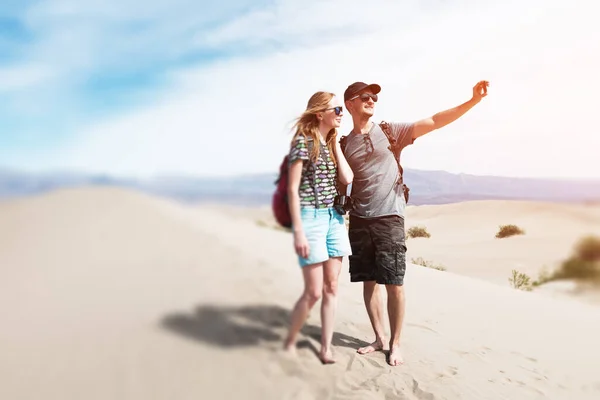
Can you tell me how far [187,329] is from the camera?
5.02m

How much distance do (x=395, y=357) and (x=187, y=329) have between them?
1776 mm

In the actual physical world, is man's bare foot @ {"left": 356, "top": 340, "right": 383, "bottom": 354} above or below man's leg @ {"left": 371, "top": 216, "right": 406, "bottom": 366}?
below

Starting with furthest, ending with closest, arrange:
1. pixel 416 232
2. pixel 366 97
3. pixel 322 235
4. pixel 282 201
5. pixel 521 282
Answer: pixel 416 232 < pixel 521 282 < pixel 366 97 < pixel 322 235 < pixel 282 201

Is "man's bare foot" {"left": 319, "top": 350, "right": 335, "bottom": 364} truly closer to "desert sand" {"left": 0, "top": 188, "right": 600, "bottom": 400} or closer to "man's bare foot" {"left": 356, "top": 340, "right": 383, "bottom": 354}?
"desert sand" {"left": 0, "top": 188, "right": 600, "bottom": 400}

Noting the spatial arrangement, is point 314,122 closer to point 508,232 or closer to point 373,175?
point 373,175

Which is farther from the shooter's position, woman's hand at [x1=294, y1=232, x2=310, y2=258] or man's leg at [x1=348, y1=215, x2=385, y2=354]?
man's leg at [x1=348, y1=215, x2=385, y2=354]

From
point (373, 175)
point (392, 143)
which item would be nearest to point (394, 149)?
point (392, 143)

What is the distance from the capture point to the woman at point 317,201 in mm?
4555

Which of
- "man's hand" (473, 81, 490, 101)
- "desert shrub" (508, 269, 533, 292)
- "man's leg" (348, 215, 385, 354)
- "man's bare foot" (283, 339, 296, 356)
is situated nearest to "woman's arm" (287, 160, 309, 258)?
"man's bare foot" (283, 339, 296, 356)

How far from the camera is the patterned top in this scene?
4598 mm

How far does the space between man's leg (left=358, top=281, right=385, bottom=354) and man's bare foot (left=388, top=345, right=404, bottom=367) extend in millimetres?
163

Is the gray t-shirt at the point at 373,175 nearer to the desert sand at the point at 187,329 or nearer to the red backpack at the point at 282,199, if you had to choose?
the red backpack at the point at 282,199

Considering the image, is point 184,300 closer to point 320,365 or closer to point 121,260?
point 121,260

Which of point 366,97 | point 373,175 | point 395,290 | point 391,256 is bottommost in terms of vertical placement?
point 395,290
